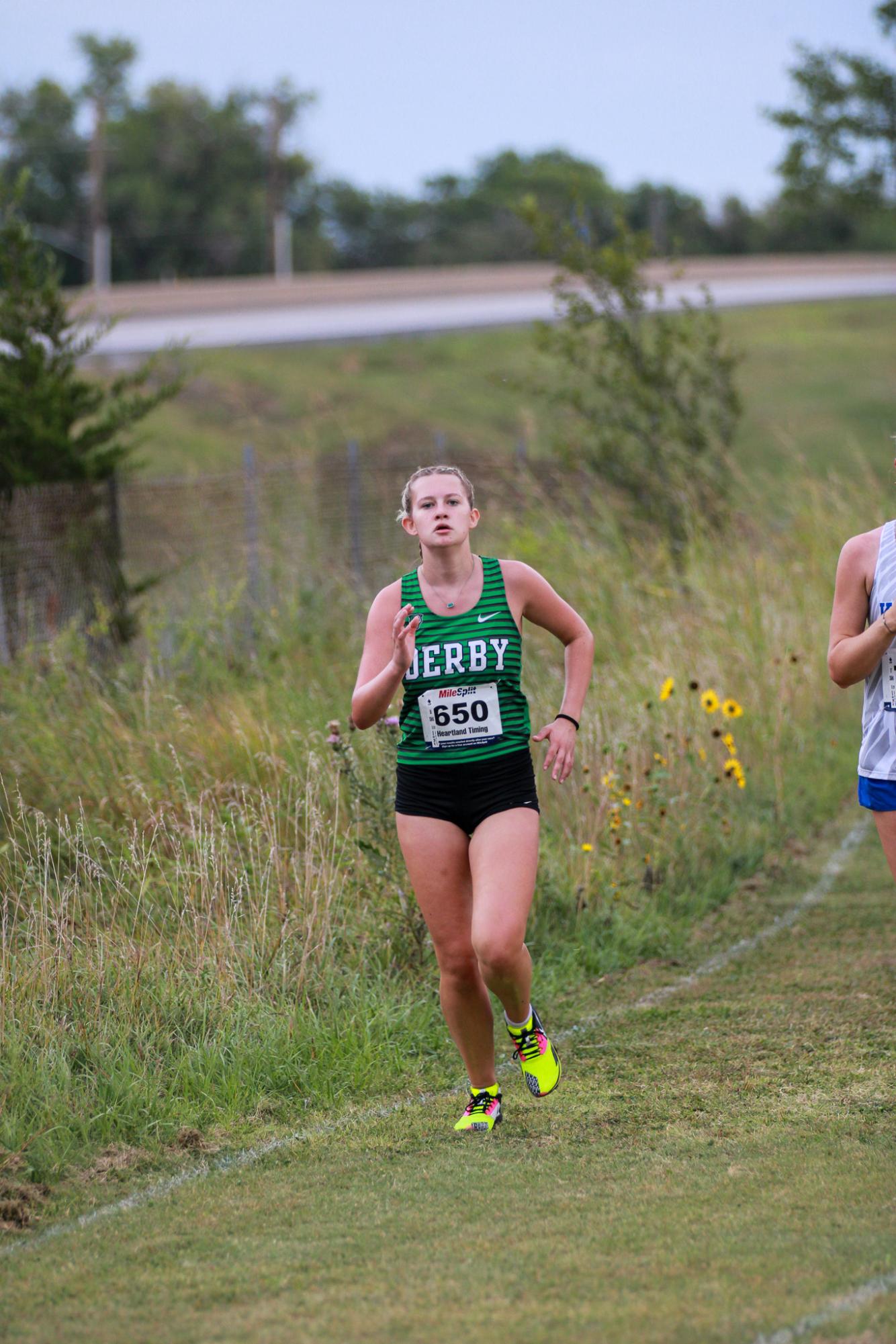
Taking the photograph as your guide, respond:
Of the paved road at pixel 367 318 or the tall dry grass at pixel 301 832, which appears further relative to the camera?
the paved road at pixel 367 318

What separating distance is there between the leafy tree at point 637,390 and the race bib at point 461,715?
29.6 ft

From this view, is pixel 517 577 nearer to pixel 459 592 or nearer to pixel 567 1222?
pixel 459 592

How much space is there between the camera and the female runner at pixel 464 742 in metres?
4.64

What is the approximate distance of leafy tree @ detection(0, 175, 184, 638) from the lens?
10711 mm

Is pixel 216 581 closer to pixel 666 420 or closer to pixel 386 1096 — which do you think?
pixel 666 420

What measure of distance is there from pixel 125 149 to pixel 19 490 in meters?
57.4

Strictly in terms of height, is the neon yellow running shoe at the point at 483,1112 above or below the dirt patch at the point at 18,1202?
below

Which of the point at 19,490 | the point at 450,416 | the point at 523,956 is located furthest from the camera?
the point at 450,416

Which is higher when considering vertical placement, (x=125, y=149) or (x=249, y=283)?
(x=125, y=149)

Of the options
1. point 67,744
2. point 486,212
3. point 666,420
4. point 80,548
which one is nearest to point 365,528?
point 666,420

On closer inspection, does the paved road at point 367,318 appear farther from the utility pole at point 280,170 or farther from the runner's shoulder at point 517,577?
the runner's shoulder at point 517,577

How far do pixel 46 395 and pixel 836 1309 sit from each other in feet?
28.8

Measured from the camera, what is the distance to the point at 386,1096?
5473 mm

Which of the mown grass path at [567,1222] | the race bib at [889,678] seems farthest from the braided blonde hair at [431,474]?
the mown grass path at [567,1222]
